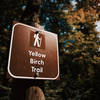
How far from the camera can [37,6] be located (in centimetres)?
326

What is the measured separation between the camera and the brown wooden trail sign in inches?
54.8

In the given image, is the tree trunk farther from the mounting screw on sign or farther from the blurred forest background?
the blurred forest background

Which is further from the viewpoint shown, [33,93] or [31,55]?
[33,93]

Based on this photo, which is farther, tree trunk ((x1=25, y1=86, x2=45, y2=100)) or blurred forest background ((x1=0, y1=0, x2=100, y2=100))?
blurred forest background ((x1=0, y1=0, x2=100, y2=100))

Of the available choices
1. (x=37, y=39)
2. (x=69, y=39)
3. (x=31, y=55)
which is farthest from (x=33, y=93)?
(x=69, y=39)

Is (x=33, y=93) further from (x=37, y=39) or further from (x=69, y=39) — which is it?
(x=69, y=39)

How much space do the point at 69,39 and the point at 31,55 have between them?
4.13 meters

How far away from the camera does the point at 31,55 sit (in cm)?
151

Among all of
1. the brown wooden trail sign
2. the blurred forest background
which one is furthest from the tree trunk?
the blurred forest background

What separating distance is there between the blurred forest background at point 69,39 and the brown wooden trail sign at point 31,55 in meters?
1.68

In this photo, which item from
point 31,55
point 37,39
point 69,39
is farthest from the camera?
point 69,39

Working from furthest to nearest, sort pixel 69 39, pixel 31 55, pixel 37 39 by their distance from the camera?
pixel 69 39
pixel 37 39
pixel 31 55

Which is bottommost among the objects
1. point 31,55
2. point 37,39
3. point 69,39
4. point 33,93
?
point 33,93

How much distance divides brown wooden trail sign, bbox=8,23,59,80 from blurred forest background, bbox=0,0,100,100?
1.68 m
